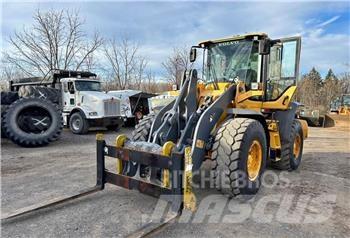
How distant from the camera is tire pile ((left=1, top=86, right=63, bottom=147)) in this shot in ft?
28.6

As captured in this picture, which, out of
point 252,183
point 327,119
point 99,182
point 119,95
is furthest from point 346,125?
point 99,182

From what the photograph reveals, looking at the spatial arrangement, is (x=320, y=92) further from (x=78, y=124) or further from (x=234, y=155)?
(x=234, y=155)

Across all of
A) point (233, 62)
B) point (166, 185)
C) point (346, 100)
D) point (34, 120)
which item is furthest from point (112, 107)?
point (346, 100)

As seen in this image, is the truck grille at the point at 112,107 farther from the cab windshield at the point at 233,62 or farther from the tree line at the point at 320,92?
the tree line at the point at 320,92

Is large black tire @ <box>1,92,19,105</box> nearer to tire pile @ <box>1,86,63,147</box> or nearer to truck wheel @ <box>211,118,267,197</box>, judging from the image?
tire pile @ <box>1,86,63,147</box>

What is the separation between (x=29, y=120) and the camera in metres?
9.16

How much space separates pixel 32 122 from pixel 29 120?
10 cm

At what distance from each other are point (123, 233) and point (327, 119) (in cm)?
1798

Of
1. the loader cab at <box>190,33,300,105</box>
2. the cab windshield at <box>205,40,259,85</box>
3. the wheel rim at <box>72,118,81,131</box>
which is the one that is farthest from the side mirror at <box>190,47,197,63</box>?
the wheel rim at <box>72,118,81,131</box>

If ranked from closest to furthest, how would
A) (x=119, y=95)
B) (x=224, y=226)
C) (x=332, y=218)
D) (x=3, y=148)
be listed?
(x=224, y=226) → (x=332, y=218) → (x=3, y=148) → (x=119, y=95)

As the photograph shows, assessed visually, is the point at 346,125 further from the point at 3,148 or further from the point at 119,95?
the point at 3,148

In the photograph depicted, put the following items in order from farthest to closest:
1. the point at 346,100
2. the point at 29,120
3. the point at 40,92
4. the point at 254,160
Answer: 1. the point at 346,100
2. the point at 40,92
3. the point at 29,120
4. the point at 254,160

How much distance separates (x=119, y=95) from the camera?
1452 centimetres

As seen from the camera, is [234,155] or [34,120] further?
[34,120]
